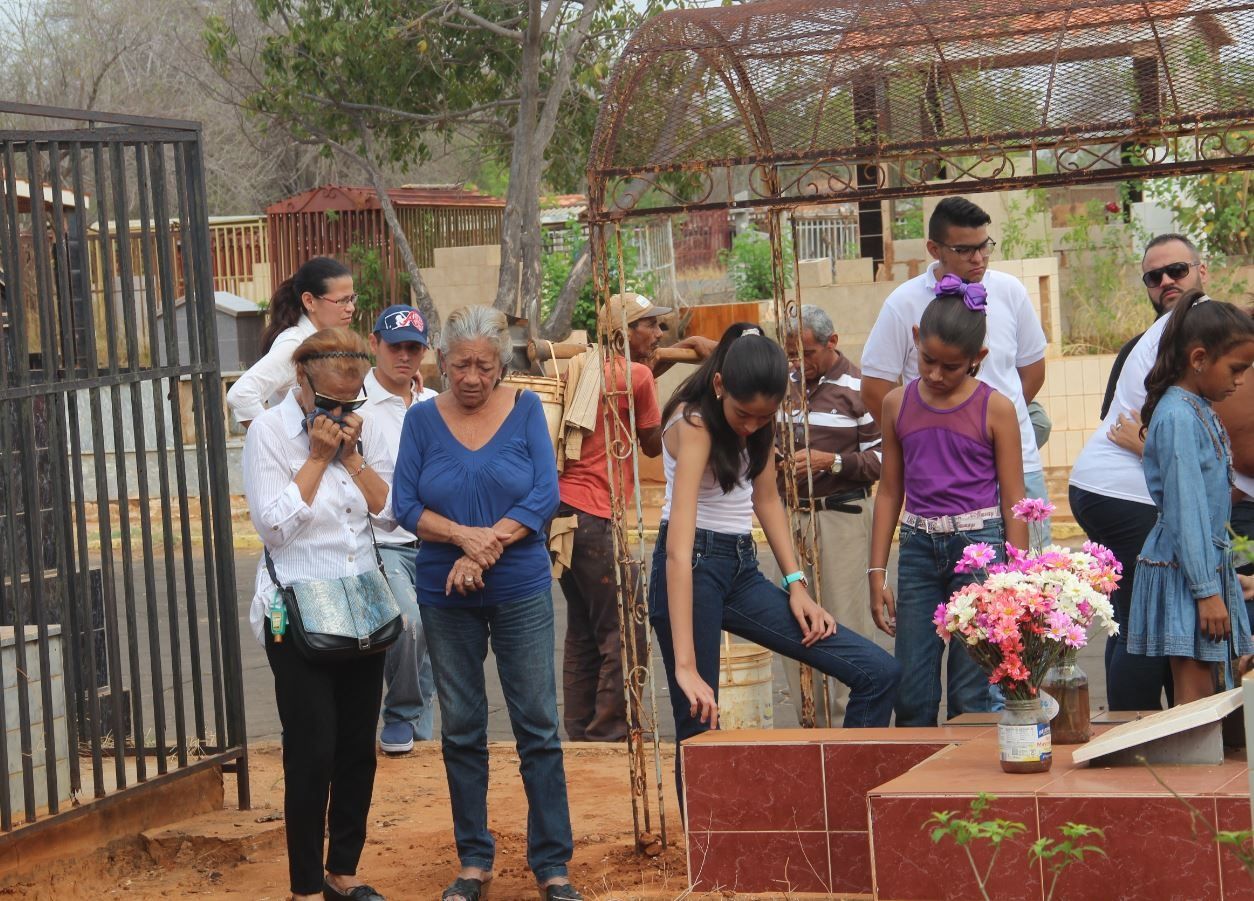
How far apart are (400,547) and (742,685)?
1545 millimetres

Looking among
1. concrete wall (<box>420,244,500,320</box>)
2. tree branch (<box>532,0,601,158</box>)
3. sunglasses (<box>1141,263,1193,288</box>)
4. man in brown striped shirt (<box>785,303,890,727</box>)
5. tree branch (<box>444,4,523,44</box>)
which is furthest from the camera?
concrete wall (<box>420,244,500,320</box>)

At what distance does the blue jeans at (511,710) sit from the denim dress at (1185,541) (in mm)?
1842

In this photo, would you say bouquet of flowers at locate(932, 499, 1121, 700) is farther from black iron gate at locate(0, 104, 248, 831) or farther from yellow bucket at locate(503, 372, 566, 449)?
yellow bucket at locate(503, 372, 566, 449)

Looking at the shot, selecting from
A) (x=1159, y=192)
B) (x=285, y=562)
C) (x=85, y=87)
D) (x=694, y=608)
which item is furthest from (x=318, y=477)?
(x=85, y=87)

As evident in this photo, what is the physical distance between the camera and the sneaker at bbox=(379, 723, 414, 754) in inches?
289

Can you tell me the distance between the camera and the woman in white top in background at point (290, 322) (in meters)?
6.72

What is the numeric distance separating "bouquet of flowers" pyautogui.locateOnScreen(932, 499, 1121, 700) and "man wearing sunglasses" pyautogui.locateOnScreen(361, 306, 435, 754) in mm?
2633

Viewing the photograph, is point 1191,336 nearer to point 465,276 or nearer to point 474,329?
point 474,329

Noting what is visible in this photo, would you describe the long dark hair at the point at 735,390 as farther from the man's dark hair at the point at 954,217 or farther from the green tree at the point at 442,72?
the green tree at the point at 442,72

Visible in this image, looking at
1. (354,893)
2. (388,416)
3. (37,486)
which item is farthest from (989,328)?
(37,486)

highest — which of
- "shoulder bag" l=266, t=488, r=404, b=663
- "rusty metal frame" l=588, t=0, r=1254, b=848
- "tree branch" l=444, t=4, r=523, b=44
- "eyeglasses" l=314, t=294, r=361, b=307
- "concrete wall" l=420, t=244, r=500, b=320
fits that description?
"tree branch" l=444, t=4, r=523, b=44

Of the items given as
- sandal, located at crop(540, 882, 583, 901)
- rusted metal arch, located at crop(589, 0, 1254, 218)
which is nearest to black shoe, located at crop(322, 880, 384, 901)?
sandal, located at crop(540, 882, 583, 901)

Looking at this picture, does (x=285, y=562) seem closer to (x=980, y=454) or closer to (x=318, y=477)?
(x=318, y=477)

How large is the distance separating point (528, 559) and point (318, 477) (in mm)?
700
